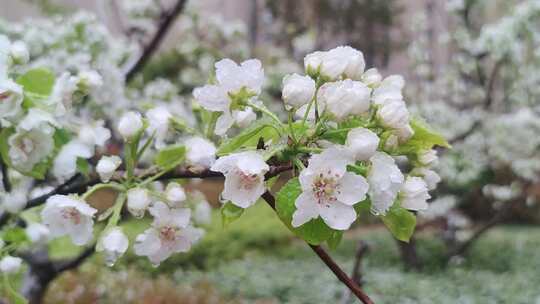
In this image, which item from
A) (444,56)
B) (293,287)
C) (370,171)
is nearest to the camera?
(370,171)

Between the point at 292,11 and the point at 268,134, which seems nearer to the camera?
the point at 268,134

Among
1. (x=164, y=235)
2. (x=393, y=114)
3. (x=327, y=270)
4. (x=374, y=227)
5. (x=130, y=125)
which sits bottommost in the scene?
(x=374, y=227)

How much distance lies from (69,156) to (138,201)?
0.60 ft

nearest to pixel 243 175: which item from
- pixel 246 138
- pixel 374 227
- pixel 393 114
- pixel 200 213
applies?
pixel 246 138

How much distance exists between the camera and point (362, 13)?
1320 cm

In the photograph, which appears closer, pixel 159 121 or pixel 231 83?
pixel 231 83

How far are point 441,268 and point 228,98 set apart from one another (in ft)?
12.0

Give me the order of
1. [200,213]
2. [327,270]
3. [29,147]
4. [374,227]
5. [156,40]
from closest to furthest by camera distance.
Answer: [29,147]
[200,213]
[156,40]
[327,270]
[374,227]

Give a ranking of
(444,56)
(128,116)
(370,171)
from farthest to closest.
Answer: (444,56) → (128,116) → (370,171)

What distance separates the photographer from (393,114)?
67 cm

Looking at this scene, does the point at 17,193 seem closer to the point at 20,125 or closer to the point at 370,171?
the point at 20,125

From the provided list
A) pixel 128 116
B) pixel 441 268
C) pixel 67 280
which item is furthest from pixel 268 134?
pixel 441 268

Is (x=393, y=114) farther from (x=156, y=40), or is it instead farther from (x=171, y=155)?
(x=156, y=40)

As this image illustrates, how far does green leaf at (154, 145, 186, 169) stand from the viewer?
801 millimetres
